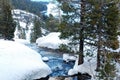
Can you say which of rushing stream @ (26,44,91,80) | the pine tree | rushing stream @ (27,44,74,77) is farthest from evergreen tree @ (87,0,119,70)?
rushing stream @ (27,44,74,77)

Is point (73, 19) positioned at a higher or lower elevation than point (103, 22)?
higher

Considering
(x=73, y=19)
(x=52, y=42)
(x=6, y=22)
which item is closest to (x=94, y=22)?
(x=73, y=19)

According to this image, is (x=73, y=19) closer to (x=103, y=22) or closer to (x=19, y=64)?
(x=103, y=22)

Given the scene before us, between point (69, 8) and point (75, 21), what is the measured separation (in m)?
1.36

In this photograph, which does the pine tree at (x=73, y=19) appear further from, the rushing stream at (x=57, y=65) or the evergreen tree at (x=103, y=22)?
the rushing stream at (x=57, y=65)

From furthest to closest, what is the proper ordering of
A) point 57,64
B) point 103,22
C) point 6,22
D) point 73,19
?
1. point 6,22
2. point 57,64
3. point 73,19
4. point 103,22

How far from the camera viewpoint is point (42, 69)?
21.5 meters

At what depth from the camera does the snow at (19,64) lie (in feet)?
62.8

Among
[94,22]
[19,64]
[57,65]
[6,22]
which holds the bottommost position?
[57,65]

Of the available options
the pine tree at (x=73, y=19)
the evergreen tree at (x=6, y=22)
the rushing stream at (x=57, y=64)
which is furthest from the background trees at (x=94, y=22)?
the evergreen tree at (x=6, y=22)

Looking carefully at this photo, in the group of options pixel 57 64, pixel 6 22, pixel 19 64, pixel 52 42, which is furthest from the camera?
pixel 6 22

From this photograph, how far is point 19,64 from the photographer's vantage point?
67.6 feet

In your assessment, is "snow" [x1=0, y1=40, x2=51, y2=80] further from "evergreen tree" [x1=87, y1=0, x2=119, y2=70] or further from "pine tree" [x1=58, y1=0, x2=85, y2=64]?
"evergreen tree" [x1=87, y1=0, x2=119, y2=70]

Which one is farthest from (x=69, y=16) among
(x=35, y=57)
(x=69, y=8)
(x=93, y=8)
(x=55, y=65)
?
(x=55, y=65)
